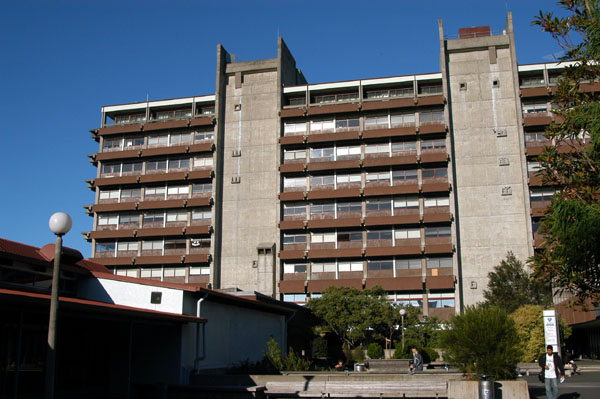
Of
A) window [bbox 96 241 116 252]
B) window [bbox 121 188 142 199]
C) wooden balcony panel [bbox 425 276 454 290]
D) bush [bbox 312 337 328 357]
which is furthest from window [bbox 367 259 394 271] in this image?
window [bbox 96 241 116 252]

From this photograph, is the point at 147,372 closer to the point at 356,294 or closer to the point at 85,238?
the point at 356,294

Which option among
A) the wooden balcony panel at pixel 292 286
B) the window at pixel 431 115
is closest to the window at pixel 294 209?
the wooden balcony panel at pixel 292 286

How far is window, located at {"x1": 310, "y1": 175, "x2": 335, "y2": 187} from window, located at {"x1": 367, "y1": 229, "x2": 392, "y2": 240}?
7.20 metres

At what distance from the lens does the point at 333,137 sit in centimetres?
6619

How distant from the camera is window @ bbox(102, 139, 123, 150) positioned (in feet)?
243

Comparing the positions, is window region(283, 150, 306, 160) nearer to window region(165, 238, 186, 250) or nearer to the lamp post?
window region(165, 238, 186, 250)

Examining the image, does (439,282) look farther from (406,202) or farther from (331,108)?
(331,108)

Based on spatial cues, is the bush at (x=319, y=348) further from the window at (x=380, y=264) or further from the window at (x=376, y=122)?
the window at (x=376, y=122)

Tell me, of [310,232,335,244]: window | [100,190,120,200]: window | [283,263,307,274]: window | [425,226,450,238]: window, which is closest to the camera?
[425,226,450,238]: window

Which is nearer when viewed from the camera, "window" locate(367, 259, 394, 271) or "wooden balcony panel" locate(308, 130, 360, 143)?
"window" locate(367, 259, 394, 271)

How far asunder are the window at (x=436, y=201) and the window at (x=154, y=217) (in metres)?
30.6

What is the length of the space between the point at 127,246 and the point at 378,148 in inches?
1247

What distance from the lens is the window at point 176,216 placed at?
69.9 meters

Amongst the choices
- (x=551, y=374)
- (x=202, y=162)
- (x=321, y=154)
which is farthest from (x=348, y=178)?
(x=551, y=374)
